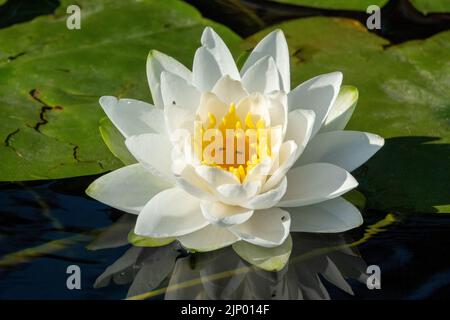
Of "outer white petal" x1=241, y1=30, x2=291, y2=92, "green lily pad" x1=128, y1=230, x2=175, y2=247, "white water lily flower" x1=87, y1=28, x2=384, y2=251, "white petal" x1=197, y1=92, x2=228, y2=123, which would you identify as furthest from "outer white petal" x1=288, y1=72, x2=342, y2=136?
"green lily pad" x1=128, y1=230, x2=175, y2=247

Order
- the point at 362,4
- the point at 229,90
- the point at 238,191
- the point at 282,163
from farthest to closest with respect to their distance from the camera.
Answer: the point at 362,4, the point at 229,90, the point at 282,163, the point at 238,191

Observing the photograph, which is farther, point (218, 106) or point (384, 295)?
point (218, 106)

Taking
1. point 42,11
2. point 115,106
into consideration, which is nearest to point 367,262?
point 115,106

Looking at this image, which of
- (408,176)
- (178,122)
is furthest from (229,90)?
(408,176)

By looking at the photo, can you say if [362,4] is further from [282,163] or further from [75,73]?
[282,163]

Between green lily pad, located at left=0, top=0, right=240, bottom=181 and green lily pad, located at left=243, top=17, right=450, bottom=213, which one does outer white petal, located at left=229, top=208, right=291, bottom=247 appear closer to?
green lily pad, located at left=243, top=17, right=450, bottom=213

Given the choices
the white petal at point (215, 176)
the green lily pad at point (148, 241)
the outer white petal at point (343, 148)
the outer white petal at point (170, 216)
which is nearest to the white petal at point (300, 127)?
the outer white petal at point (343, 148)
